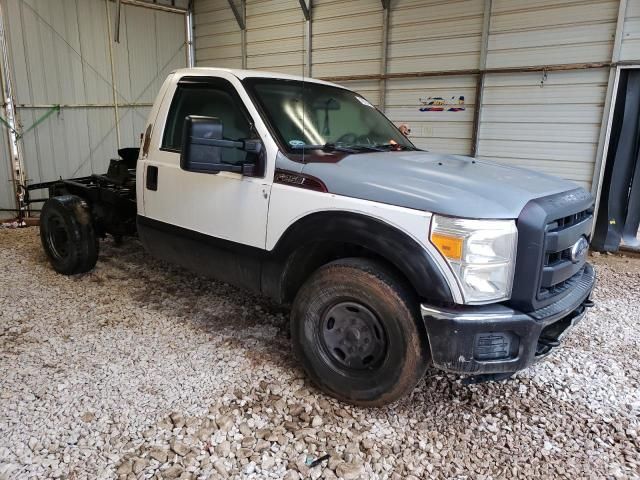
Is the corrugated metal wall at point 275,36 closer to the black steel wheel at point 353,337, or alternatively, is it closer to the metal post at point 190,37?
the metal post at point 190,37

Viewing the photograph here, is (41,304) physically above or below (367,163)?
below

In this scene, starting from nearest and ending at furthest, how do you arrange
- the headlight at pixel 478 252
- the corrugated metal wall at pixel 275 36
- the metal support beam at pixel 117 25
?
the headlight at pixel 478 252 → the metal support beam at pixel 117 25 → the corrugated metal wall at pixel 275 36

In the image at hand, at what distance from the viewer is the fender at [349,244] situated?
2480 millimetres

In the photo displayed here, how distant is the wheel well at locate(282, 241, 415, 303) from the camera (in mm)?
3021

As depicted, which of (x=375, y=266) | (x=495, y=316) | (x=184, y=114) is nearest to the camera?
(x=495, y=316)

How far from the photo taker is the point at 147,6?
1038cm

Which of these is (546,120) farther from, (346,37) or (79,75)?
(79,75)

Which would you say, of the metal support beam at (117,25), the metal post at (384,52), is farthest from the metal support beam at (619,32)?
the metal support beam at (117,25)

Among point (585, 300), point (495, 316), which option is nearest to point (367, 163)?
point (495, 316)

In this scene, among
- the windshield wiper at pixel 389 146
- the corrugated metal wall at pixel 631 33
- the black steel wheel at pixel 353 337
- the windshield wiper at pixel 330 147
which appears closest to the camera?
the black steel wheel at pixel 353 337

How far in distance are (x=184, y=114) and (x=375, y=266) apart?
216 cm

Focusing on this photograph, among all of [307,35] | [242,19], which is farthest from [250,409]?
[242,19]

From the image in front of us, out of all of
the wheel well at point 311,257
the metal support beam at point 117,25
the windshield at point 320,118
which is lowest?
the wheel well at point 311,257

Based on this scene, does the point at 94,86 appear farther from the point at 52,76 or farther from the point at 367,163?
the point at 367,163
